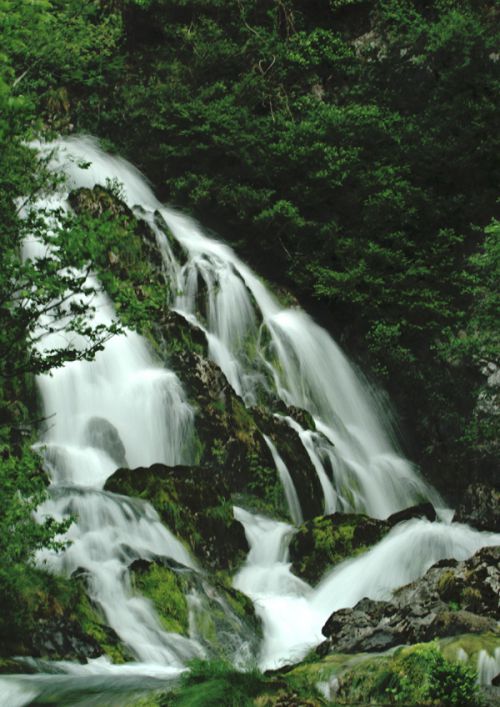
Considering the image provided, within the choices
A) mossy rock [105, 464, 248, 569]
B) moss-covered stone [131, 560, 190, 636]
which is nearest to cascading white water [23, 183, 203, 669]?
moss-covered stone [131, 560, 190, 636]

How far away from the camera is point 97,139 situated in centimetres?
2736

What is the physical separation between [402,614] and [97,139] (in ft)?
65.6

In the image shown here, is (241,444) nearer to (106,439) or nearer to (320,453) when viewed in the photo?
(320,453)

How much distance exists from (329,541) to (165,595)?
12.3 ft

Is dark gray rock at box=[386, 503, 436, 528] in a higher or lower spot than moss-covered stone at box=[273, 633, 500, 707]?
lower

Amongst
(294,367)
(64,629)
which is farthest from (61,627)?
(294,367)

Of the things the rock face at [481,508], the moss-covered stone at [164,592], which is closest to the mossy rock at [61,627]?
the moss-covered stone at [164,592]

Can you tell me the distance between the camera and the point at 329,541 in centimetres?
1496

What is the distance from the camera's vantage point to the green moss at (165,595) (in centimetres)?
1188

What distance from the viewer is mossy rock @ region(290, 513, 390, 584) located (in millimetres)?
14703

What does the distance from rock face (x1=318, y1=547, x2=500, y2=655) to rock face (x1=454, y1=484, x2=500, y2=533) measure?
373cm

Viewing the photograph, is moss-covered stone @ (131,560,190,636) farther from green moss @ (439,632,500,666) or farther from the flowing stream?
green moss @ (439,632,500,666)

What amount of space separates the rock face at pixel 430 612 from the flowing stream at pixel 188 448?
1134 mm

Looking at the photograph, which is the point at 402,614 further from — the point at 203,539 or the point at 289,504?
the point at 289,504
